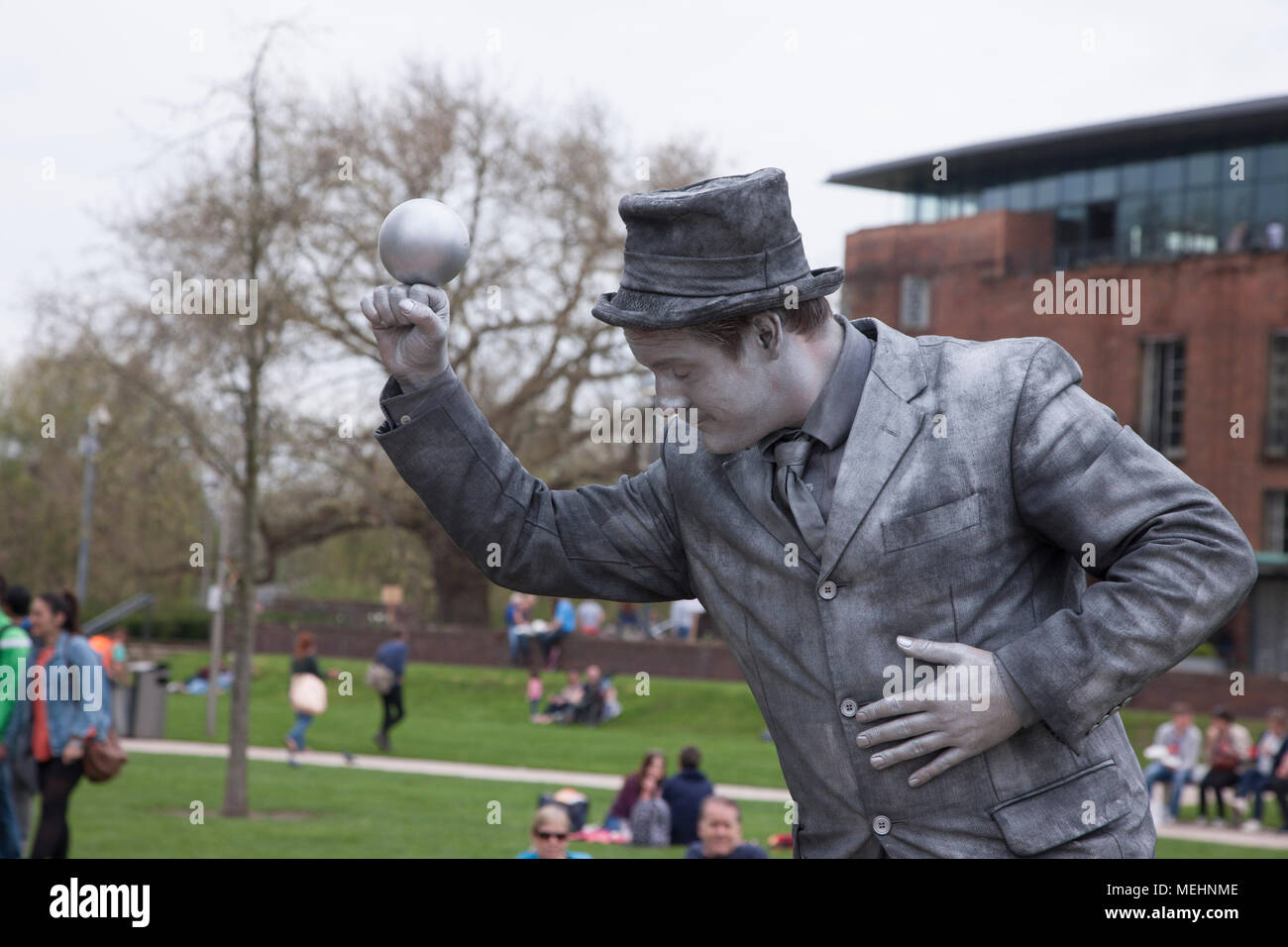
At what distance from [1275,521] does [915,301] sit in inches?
423

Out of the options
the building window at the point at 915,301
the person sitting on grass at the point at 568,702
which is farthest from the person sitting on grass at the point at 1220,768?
the building window at the point at 915,301

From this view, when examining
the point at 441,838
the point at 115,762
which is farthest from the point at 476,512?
the point at 441,838

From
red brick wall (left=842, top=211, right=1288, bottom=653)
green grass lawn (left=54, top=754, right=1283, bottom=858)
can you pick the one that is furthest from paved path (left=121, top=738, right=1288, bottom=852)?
red brick wall (left=842, top=211, right=1288, bottom=653)

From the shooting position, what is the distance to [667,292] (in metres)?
2.33

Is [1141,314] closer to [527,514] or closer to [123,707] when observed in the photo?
[123,707]

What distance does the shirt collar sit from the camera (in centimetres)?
244

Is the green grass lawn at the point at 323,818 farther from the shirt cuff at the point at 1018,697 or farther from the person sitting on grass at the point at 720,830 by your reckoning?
the shirt cuff at the point at 1018,697

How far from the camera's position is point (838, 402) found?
2.46 metres

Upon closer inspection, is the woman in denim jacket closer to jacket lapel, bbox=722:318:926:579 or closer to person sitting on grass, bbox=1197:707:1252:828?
jacket lapel, bbox=722:318:926:579

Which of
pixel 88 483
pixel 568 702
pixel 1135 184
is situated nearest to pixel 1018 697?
pixel 568 702

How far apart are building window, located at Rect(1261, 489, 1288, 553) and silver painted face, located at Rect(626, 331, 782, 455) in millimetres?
38310
